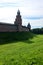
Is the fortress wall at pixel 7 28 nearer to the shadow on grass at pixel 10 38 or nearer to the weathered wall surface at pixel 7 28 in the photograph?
the weathered wall surface at pixel 7 28

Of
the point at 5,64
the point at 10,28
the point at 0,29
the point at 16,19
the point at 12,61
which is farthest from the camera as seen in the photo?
the point at 16,19

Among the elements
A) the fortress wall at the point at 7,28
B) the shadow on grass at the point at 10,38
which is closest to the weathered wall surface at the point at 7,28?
the fortress wall at the point at 7,28

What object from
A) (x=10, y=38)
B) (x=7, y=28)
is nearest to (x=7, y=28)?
(x=7, y=28)

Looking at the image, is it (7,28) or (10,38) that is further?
(7,28)

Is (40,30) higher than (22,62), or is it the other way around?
(22,62)

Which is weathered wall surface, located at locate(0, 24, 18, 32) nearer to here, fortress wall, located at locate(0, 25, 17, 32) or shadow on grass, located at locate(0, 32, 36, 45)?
fortress wall, located at locate(0, 25, 17, 32)

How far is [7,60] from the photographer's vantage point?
20250mm

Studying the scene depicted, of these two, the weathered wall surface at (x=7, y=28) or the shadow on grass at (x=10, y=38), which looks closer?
the shadow on grass at (x=10, y=38)

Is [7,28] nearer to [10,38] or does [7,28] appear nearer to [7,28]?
[7,28]

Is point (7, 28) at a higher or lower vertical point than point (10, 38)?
higher

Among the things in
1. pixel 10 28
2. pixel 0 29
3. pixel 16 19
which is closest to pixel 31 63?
A: pixel 0 29

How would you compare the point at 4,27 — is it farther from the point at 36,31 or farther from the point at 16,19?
the point at 36,31

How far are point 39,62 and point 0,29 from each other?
1649 inches

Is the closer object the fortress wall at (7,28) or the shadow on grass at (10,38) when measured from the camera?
the shadow on grass at (10,38)
